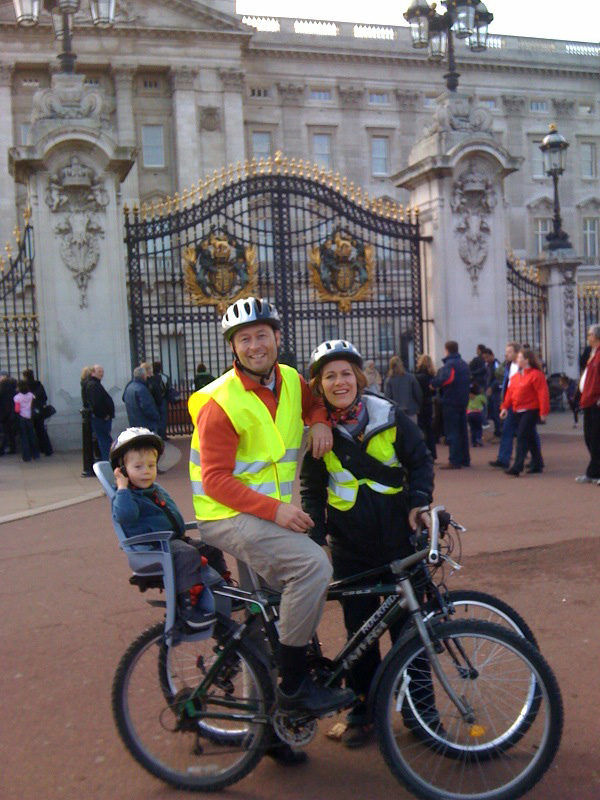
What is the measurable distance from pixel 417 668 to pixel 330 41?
4909 centimetres

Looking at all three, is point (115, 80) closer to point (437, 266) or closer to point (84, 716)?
point (437, 266)

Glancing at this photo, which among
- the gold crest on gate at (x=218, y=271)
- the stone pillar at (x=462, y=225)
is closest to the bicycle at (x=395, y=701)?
the gold crest on gate at (x=218, y=271)

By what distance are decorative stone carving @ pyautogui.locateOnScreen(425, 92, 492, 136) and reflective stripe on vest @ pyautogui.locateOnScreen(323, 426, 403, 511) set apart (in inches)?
547

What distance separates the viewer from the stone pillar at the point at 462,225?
16.6 m

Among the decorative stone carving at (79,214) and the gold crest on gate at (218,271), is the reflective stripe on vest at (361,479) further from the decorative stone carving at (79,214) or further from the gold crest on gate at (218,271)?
the gold crest on gate at (218,271)

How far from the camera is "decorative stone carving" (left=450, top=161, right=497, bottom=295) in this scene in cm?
1667

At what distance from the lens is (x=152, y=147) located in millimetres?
44219

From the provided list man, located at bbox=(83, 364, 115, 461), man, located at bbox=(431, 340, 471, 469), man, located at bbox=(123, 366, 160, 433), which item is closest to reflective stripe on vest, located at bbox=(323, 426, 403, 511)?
man, located at bbox=(431, 340, 471, 469)

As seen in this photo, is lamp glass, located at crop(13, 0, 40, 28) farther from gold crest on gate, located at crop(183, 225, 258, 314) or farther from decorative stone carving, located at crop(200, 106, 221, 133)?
decorative stone carving, located at crop(200, 106, 221, 133)

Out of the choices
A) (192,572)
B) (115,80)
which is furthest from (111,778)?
(115,80)

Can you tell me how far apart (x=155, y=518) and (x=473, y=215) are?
1409cm

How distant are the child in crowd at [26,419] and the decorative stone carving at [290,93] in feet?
121

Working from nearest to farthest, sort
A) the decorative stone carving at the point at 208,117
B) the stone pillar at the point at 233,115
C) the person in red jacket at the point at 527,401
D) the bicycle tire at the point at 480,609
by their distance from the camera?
the bicycle tire at the point at 480,609 → the person in red jacket at the point at 527,401 → the decorative stone carving at the point at 208,117 → the stone pillar at the point at 233,115

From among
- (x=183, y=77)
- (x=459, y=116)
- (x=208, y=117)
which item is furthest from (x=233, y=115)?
(x=459, y=116)
